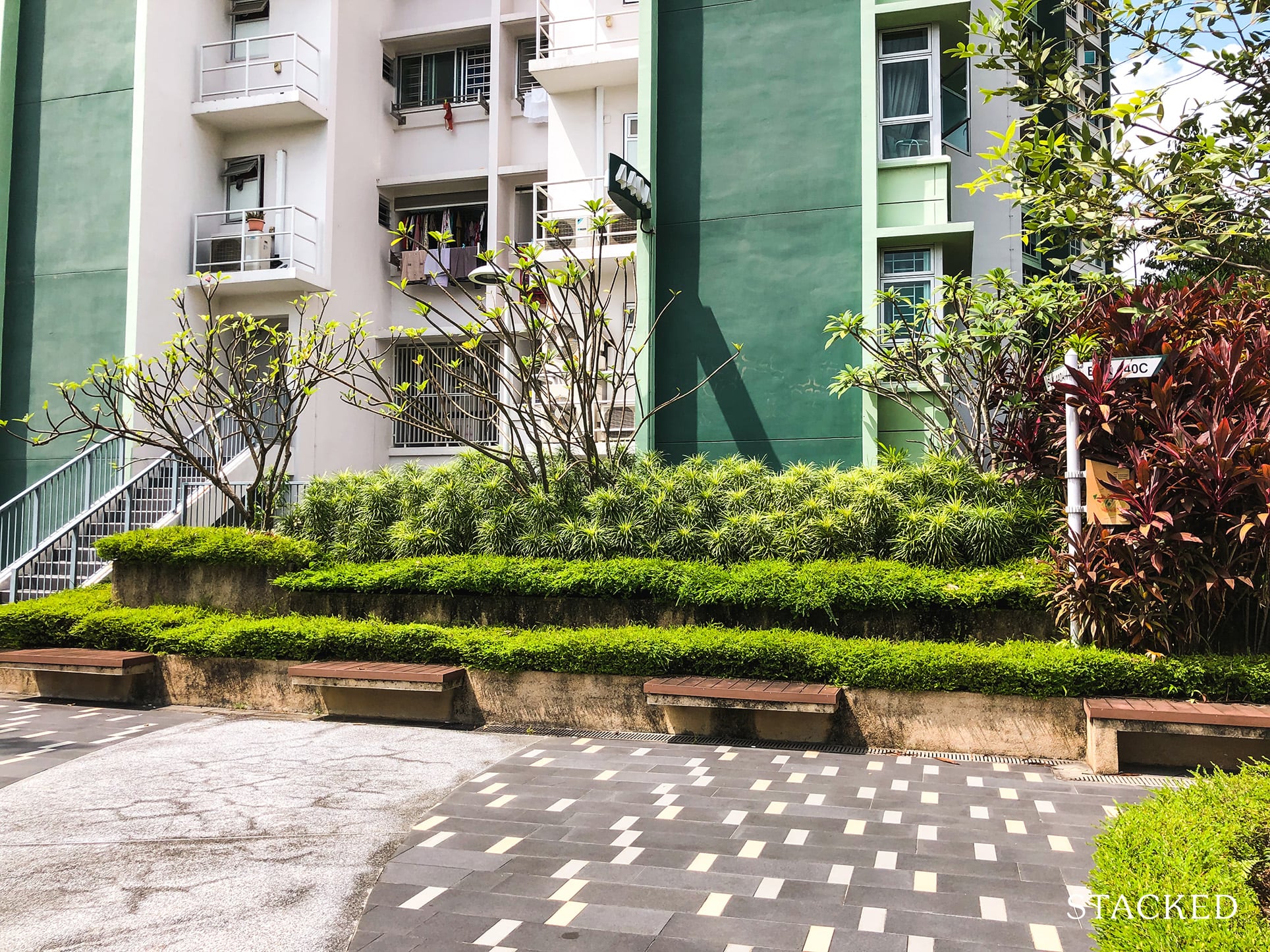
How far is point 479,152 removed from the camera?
19.4 m

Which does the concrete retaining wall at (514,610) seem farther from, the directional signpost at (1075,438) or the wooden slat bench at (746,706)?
the wooden slat bench at (746,706)

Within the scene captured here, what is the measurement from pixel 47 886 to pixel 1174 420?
25.2 feet

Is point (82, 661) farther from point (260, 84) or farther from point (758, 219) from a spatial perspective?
point (260, 84)

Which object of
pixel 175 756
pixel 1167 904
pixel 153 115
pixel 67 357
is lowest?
pixel 175 756

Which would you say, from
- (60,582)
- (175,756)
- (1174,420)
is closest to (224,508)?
(60,582)

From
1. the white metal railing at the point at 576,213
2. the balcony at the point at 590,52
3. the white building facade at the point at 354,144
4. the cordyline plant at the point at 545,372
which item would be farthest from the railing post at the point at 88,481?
the balcony at the point at 590,52

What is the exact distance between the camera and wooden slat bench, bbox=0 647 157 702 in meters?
9.20

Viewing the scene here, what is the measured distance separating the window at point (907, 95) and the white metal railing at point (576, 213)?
433 centimetres

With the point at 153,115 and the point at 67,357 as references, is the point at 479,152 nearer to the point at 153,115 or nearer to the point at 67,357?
the point at 153,115

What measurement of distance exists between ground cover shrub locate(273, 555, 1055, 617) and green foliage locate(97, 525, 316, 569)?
418 mm

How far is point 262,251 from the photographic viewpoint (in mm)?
17266

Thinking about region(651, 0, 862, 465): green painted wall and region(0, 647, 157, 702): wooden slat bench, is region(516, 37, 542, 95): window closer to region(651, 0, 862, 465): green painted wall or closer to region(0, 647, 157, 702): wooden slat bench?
region(651, 0, 862, 465): green painted wall

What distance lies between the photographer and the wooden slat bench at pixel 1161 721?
6293mm

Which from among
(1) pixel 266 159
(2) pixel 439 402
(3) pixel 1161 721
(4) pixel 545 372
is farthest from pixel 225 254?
(3) pixel 1161 721
